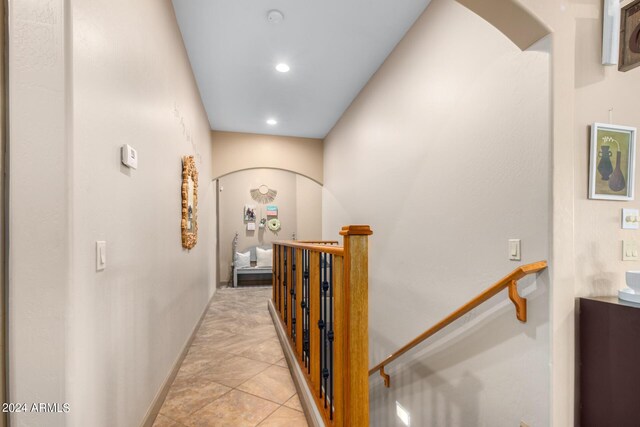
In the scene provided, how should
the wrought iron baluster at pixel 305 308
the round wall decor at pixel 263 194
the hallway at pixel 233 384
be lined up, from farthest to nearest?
1. the round wall decor at pixel 263 194
2. the wrought iron baluster at pixel 305 308
3. the hallway at pixel 233 384

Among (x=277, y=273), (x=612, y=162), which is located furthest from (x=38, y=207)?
(x=277, y=273)

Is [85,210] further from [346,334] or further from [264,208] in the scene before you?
[264,208]

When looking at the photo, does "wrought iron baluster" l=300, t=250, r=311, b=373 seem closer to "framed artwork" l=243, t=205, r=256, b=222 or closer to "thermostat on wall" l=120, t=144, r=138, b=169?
"thermostat on wall" l=120, t=144, r=138, b=169

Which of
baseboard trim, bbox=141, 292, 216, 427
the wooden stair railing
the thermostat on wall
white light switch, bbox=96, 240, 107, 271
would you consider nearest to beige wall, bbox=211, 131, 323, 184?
baseboard trim, bbox=141, 292, 216, 427

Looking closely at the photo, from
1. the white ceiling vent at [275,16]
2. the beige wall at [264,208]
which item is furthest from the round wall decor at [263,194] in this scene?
the white ceiling vent at [275,16]

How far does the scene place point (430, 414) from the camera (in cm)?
225

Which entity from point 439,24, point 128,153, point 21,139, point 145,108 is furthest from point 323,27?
point 21,139

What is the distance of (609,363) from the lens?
1326mm

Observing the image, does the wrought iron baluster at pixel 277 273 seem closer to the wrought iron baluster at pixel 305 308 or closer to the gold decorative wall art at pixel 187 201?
the gold decorative wall art at pixel 187 201

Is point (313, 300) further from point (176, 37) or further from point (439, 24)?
point (176, 37)

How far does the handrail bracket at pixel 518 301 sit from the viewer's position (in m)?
1.51

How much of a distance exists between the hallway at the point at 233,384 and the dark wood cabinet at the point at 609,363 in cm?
149

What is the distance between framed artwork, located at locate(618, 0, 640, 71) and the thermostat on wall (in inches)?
96.1

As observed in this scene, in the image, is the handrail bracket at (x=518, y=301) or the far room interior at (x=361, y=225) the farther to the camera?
the handrail bracket at (x=518, y=301)
